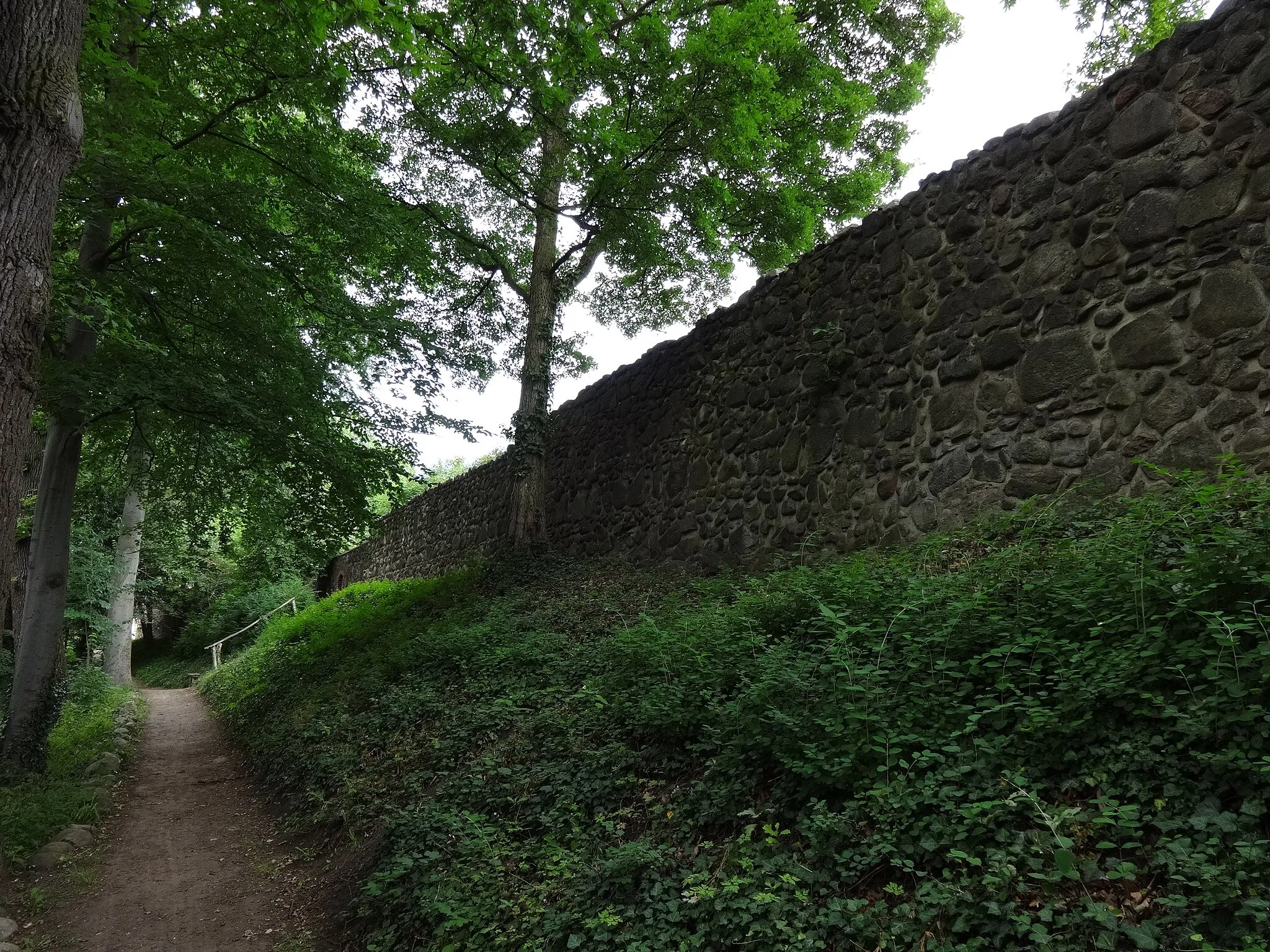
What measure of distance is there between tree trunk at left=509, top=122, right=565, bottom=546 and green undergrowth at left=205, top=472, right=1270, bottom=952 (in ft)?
16.2

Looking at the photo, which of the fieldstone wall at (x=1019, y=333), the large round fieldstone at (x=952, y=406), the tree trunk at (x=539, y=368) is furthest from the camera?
the tree trunk at (x=539, y=368)

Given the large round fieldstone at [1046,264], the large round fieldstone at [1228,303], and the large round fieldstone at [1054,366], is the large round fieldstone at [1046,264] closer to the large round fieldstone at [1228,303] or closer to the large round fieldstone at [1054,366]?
the large round fieldstone at [1054,366]

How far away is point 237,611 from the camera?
20641 mm

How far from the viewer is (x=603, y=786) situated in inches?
145

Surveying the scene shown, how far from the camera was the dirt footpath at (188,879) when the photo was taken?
3.93 meters

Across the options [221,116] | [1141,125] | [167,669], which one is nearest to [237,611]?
[167,669]

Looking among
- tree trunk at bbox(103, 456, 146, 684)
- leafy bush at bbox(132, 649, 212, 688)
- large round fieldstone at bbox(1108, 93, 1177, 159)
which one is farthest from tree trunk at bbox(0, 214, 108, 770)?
leafy bush at bbox(132, 649, 212, 688)

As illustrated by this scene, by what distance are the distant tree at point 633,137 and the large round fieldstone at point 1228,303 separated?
4.65m

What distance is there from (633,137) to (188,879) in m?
8.00

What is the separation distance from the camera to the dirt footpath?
12.9ft

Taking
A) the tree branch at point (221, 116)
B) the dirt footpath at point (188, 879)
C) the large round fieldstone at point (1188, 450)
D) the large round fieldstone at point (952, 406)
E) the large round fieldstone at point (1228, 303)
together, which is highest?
the tree branch at point (221, 116)

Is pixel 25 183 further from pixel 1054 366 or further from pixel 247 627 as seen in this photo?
pixel 247 627

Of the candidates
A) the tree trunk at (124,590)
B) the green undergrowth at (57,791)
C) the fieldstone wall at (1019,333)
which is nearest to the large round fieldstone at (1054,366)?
the fieldstone wall at (1019,333)

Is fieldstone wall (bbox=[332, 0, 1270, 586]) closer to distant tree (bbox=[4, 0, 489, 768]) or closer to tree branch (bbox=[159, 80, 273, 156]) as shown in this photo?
→ distant tree (bbox=[4, 0, 489, 768])
